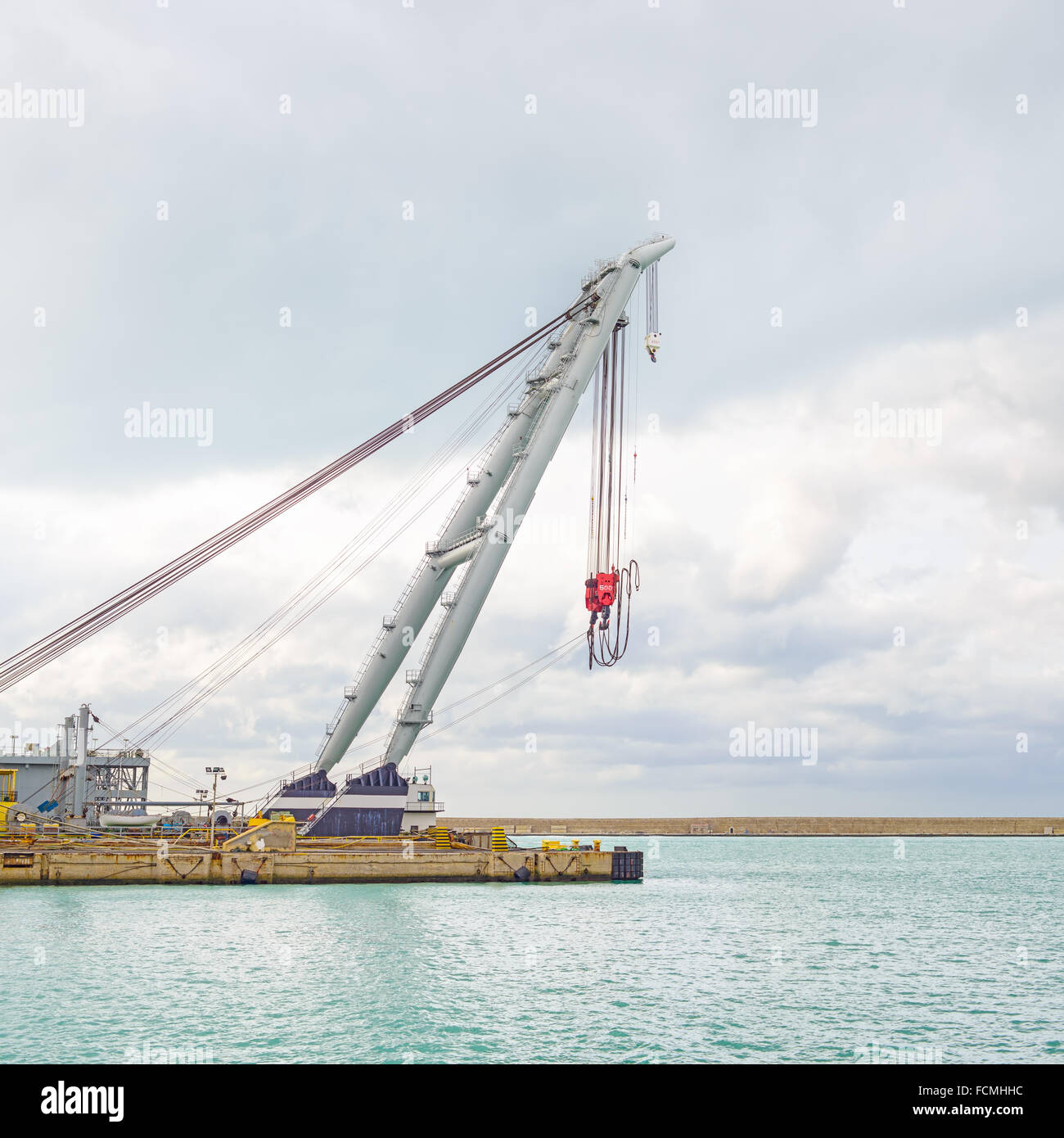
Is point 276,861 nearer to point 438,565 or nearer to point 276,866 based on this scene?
point 276,866

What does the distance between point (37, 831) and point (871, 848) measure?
334ft

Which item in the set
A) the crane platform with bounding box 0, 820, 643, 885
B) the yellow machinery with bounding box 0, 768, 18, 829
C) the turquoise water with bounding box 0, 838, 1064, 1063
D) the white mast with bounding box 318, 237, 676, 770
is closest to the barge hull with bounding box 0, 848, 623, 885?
the crane platform with bounding box 0, 820, 643, 885

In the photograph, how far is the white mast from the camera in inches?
2084

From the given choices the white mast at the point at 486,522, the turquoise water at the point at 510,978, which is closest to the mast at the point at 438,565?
the white mast at the point at 486,522

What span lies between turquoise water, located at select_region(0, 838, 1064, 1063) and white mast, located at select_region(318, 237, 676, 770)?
11.7 meters

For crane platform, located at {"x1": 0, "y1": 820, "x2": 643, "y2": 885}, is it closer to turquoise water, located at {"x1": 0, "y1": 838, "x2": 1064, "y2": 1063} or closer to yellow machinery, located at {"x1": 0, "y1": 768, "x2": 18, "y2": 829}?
turquoise water, located at {"x1": 0, "y1": 838, "x2": 1064, "y2": 1063}

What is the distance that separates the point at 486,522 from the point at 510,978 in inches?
1183

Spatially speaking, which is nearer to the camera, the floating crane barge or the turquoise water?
the turquoise water

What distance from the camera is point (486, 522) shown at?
173 ft

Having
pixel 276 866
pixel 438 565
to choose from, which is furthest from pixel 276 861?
pixel 438 565

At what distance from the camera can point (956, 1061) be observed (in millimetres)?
18781

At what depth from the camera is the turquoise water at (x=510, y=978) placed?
19.2 metres
